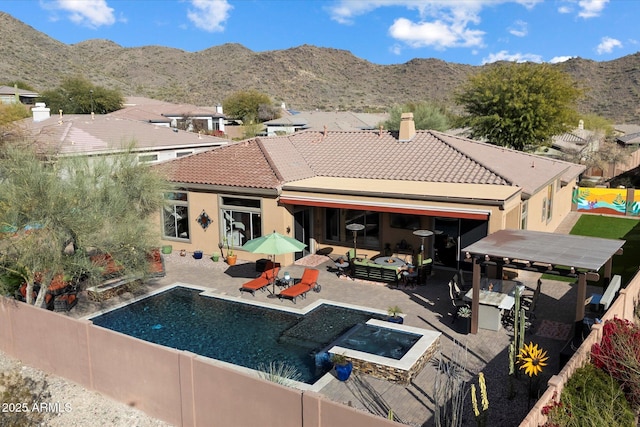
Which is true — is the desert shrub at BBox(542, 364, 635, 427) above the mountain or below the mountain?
below

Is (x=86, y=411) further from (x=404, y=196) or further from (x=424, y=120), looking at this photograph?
(x=424, y=120)

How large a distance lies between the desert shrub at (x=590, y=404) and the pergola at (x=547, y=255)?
11.3 ft

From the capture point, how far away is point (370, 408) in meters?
11.0

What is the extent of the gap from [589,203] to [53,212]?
108ft

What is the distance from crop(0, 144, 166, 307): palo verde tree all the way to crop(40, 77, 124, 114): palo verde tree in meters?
59.0

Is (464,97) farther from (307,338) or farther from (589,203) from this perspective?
(307,338)

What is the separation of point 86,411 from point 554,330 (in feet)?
42.2

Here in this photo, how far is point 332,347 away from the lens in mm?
13414

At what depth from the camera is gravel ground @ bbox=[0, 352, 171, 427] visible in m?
11.3

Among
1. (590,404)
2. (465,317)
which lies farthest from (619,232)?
(590,404)

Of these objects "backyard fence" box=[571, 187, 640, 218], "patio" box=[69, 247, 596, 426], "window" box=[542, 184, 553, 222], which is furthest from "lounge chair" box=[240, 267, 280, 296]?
"backyard fence" box=[571, 187, 640, 218]

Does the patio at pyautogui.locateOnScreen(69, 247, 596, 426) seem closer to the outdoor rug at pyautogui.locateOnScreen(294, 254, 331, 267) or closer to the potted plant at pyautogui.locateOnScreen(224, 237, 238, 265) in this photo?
the outdoor rug at pyautogui.locateOnScreen(294, 254, 331, 267)

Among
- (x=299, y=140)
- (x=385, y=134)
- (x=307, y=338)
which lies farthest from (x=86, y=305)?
(x=385, y=134)

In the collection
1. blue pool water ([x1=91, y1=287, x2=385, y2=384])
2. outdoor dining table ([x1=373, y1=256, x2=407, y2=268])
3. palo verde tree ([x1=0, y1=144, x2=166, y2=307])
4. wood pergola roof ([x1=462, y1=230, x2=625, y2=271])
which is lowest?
blue pool water ([x1=91, y1=287, x2=385, y2=384])
